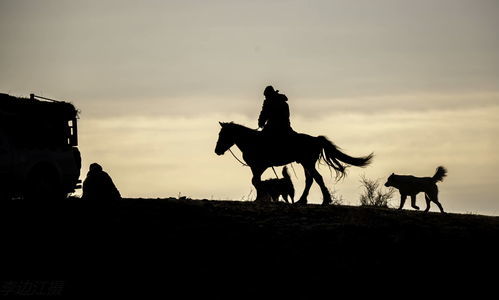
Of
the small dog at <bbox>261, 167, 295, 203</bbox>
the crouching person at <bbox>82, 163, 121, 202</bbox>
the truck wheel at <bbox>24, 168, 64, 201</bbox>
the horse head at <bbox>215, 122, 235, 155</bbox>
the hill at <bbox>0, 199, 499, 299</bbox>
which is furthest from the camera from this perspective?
the small dog at <bbox>261, 167, 295, 203</bbox>

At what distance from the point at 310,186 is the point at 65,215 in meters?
8.78

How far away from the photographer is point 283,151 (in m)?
24.6

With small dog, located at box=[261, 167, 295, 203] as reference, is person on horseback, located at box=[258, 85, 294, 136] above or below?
above

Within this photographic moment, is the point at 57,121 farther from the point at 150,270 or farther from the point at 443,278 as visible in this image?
the point at 443,278

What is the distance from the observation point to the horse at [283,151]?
24453 mm

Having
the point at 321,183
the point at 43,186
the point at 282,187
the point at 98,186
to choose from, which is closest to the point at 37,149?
the point at 43,186

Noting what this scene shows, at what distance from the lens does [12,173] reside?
63.9 feet

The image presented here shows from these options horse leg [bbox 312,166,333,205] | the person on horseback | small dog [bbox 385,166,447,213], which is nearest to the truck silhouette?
the person on horseback

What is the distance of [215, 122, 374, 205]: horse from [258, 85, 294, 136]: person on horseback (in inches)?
6.7

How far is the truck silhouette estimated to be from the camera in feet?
64.3

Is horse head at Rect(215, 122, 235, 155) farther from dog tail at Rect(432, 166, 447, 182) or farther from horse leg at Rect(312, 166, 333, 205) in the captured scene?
dog tail at Rect(432, 166, 447, 182)

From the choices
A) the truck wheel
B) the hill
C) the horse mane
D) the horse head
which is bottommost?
the hill

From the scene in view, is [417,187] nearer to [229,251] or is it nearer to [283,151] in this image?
[283,151]

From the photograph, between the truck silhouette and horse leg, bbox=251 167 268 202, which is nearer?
the truck silhouette
